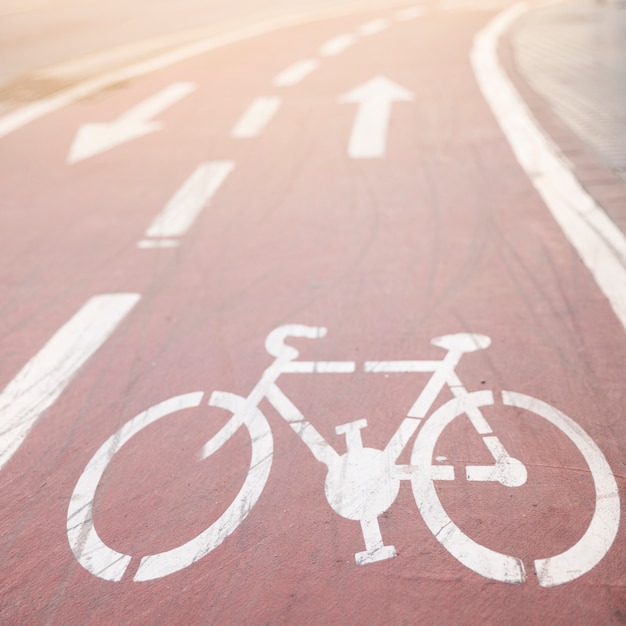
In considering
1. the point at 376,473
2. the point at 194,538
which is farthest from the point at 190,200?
the point at 194,538

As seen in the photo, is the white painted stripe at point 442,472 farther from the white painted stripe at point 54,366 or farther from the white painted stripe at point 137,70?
the white painted stripe at point 137,70

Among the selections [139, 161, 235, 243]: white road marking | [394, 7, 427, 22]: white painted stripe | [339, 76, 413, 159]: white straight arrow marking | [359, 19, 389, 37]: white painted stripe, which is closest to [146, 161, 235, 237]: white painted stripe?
[139, 161, 235, 243]: white road marking

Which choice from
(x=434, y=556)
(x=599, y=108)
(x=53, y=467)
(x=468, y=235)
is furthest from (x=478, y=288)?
(x=599, y=108)

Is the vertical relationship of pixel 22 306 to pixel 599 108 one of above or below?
above

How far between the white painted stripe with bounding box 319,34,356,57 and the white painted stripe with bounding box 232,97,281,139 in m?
4.07

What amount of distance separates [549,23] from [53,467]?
53.6 ft

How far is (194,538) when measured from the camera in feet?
10.6

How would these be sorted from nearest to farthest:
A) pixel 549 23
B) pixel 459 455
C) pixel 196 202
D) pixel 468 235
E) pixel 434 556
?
pixel 434 556, pixel 459 455, pixel 468 235, pixel 196 202, pixel 549 23

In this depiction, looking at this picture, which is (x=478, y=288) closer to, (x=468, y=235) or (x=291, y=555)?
(x=468, y=235)

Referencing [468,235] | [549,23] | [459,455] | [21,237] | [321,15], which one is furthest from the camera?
[321,15]

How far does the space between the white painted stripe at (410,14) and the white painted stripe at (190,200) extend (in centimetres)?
1226

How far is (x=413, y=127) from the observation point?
9055 millimetres

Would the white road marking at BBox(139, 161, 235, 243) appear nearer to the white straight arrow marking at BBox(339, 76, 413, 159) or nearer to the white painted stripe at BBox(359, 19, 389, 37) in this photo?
the white straight arrow marking at BBox(339, 76, 413, 159)

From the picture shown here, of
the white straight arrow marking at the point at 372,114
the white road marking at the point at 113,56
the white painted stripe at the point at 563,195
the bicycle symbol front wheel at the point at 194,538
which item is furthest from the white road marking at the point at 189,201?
the white road marking at the point at 113,56
